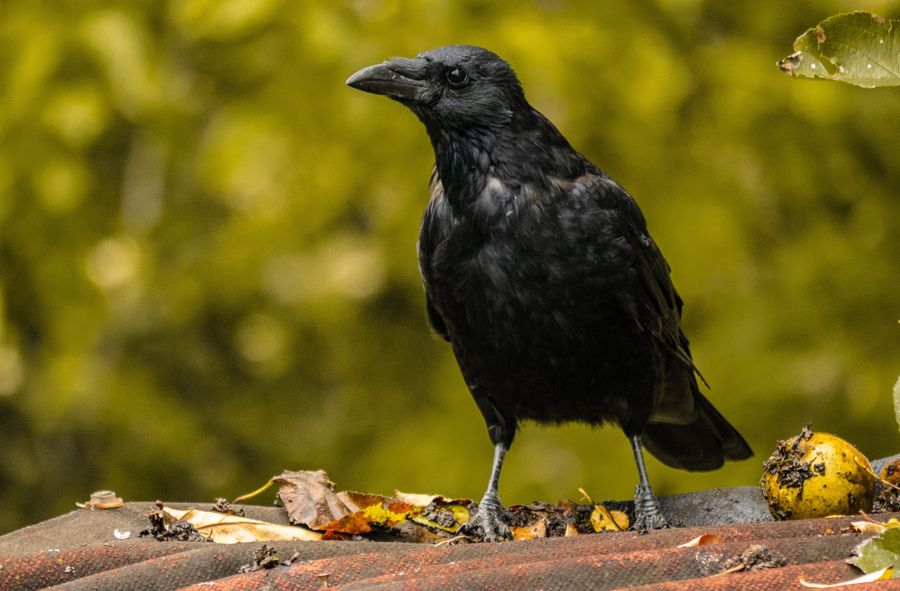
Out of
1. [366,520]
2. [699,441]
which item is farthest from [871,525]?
[699,441]

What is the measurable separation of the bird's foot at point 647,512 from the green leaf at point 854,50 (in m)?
1.42

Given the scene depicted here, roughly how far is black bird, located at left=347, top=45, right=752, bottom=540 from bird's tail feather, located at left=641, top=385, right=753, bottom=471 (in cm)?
44

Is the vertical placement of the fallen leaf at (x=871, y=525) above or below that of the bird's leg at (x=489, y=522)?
below

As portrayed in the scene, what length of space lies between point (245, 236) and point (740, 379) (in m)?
1.90

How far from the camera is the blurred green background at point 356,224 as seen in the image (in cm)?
437

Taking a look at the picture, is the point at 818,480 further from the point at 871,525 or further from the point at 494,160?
the point at 494,160

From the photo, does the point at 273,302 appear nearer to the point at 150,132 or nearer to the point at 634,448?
the point at 150,132

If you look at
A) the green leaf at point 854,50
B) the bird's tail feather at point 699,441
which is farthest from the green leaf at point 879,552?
the bird's tail feather at point 699,441

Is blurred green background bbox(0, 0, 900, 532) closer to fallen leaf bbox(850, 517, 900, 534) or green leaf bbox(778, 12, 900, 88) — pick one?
green leaf bbox(778, 12, 900, 88)

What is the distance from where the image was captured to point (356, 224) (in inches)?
193

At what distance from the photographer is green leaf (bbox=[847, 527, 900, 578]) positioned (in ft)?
6.13

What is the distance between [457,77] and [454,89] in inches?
1.3

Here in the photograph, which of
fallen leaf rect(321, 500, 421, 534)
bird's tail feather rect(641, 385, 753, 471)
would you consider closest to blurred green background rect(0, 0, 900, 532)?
bird's tail feather rect(641, 385, 753, 471)

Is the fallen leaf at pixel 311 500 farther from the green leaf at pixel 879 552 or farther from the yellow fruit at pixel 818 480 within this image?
the green leaf at pixel 879 552
